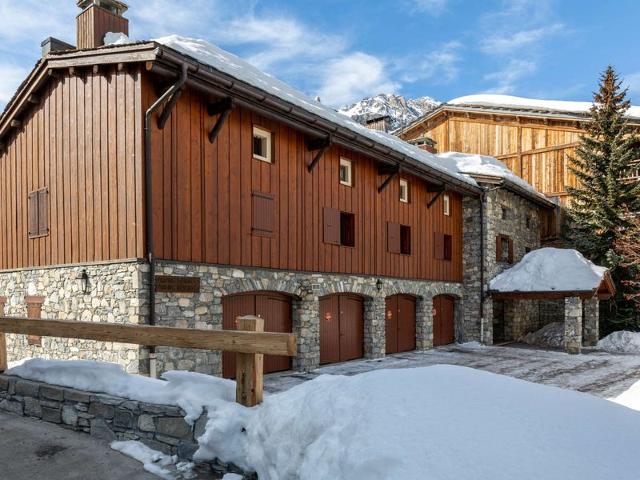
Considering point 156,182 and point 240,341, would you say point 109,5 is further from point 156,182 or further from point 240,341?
point 240,341

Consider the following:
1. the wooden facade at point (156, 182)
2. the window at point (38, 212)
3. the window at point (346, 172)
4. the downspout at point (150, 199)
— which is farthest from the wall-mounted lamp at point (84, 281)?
the window at point (346, 172)

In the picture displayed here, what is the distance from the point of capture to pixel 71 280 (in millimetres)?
10062

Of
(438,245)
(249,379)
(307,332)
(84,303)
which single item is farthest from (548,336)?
(249,379)

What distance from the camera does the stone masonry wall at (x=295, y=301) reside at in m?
8.91

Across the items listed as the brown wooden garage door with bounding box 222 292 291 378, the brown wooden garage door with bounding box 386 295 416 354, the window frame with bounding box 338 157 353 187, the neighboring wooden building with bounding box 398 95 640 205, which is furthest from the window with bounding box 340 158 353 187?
the neighboring wooden building with bounding box 398 95 640 205

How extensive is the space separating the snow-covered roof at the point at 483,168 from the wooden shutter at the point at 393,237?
5220mm

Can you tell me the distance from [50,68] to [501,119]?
21880 millimetres

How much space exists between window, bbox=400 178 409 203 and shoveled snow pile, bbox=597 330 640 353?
31.2 ft

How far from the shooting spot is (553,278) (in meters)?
17.9

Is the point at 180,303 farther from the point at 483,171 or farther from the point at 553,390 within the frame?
the point at 483,171

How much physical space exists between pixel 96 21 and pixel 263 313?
7706 mm

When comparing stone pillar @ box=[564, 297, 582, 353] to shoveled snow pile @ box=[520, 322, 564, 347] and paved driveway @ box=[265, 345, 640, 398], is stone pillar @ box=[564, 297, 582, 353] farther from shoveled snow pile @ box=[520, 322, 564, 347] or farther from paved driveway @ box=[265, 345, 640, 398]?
shoveled snow pile @ box=[520, 322, 564, 347]

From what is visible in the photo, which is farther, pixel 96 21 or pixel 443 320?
pixel 443 320

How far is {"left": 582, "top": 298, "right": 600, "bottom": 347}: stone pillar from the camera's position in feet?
60.8
